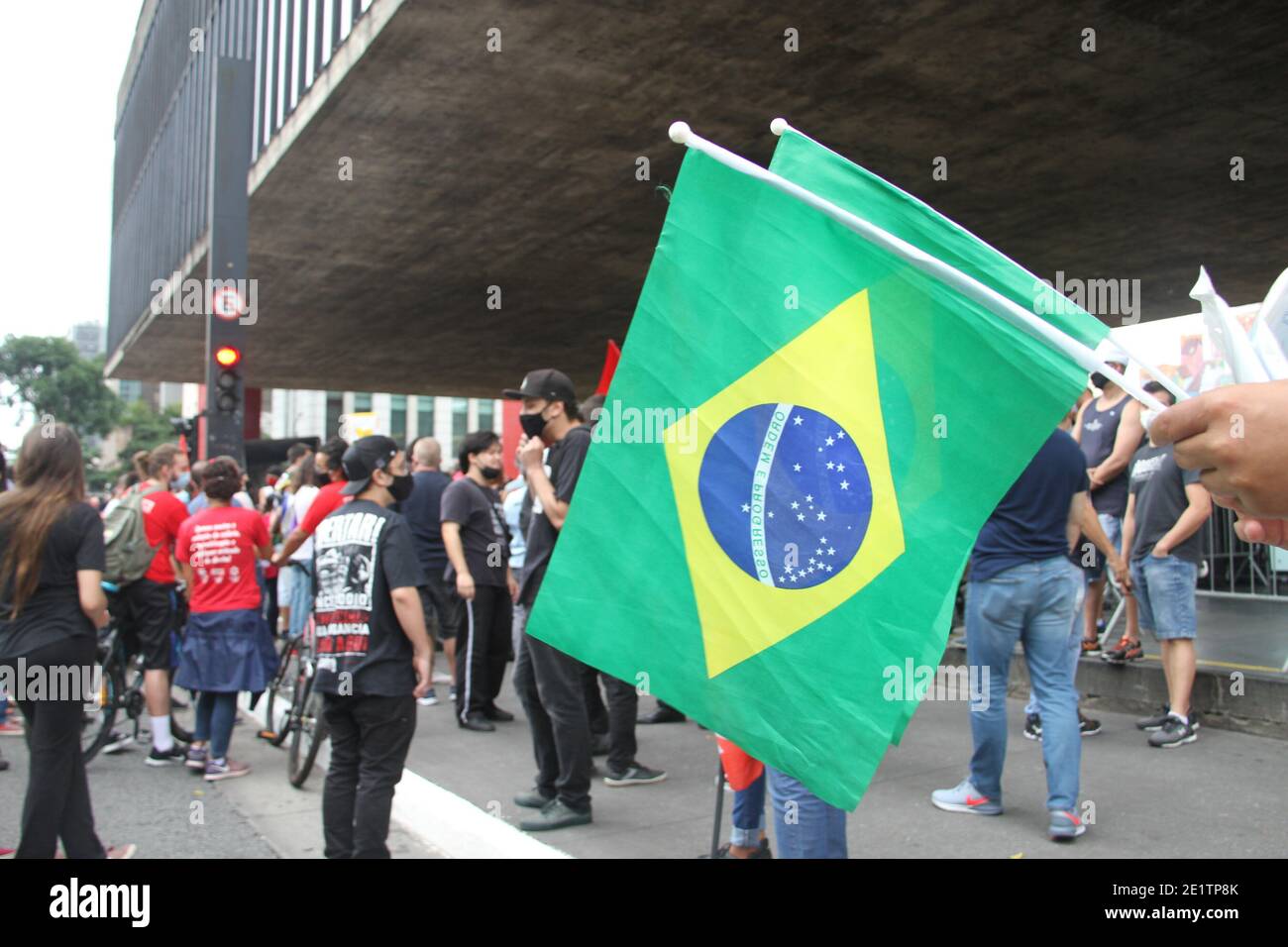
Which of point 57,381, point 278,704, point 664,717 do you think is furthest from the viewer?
point 57,381

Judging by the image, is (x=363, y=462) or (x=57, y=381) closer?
(x=363, y=462)

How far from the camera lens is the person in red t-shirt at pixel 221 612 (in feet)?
22.4

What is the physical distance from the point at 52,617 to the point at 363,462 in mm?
1460

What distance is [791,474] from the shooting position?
259 cm

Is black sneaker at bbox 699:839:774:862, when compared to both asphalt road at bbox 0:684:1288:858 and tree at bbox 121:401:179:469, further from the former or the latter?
tree at bbox 121:401:179:469

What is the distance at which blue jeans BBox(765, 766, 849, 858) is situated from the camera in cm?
325

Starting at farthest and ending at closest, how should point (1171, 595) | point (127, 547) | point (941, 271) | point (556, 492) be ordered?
point (127, 547) < point (1171, 595) < point (556, 492) < point (941, 271)

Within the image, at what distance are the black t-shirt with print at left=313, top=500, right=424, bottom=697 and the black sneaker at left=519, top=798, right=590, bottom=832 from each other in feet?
3.74

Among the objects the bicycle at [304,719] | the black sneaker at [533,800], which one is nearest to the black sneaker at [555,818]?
the black sneaker at [533,800]

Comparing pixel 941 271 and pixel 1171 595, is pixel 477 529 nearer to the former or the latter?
pixel 1171 595

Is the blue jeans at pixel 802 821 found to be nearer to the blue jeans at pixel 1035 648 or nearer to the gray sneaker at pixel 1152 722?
the blue jeans at pixel 1035 648

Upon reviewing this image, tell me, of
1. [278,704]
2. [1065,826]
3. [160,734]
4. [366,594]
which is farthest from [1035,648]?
[278,704]

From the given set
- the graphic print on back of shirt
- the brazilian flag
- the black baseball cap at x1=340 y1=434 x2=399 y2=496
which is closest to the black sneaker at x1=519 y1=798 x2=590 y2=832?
the graphic print on back of shirt
